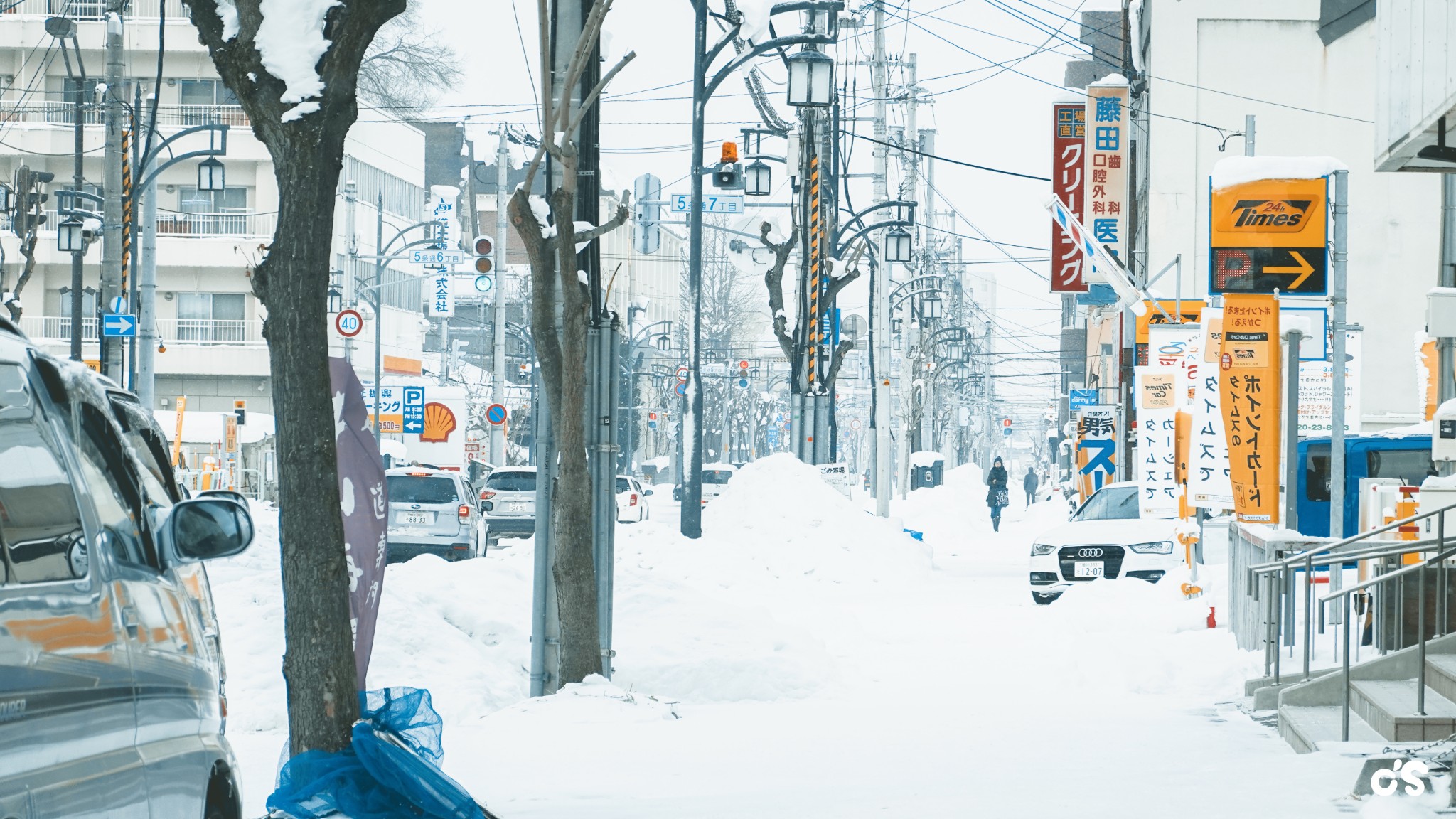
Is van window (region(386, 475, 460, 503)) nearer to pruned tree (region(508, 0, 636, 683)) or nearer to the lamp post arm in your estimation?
the lamp post arm

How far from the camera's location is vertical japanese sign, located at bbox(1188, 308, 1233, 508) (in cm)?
1702

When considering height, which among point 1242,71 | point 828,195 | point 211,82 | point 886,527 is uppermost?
point 211,82

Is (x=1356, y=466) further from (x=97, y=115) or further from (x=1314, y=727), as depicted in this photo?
(x=97, y=115)

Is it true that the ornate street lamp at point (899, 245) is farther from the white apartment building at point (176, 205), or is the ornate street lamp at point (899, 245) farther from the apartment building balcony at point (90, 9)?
the apartment building balcony at point (90, 9)

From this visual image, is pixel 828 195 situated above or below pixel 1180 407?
above

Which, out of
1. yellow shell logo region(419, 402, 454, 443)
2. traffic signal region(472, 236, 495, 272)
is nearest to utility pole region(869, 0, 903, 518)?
traffic signal region(472, 236, 495, 272)

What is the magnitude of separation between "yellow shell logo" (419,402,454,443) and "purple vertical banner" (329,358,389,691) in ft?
130

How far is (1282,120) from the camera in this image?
35.4 m

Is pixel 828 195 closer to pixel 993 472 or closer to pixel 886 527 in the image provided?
pixel 886 527

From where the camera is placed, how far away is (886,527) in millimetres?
27594

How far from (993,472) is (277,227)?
38.3 meters

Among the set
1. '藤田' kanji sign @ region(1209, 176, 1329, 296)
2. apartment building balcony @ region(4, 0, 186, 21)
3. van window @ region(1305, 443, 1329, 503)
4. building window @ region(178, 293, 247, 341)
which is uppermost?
apartment building balcony @ region(4, 0, 186, 21)

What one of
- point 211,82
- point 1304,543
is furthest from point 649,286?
point 1304,543

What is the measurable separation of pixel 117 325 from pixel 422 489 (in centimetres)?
522
